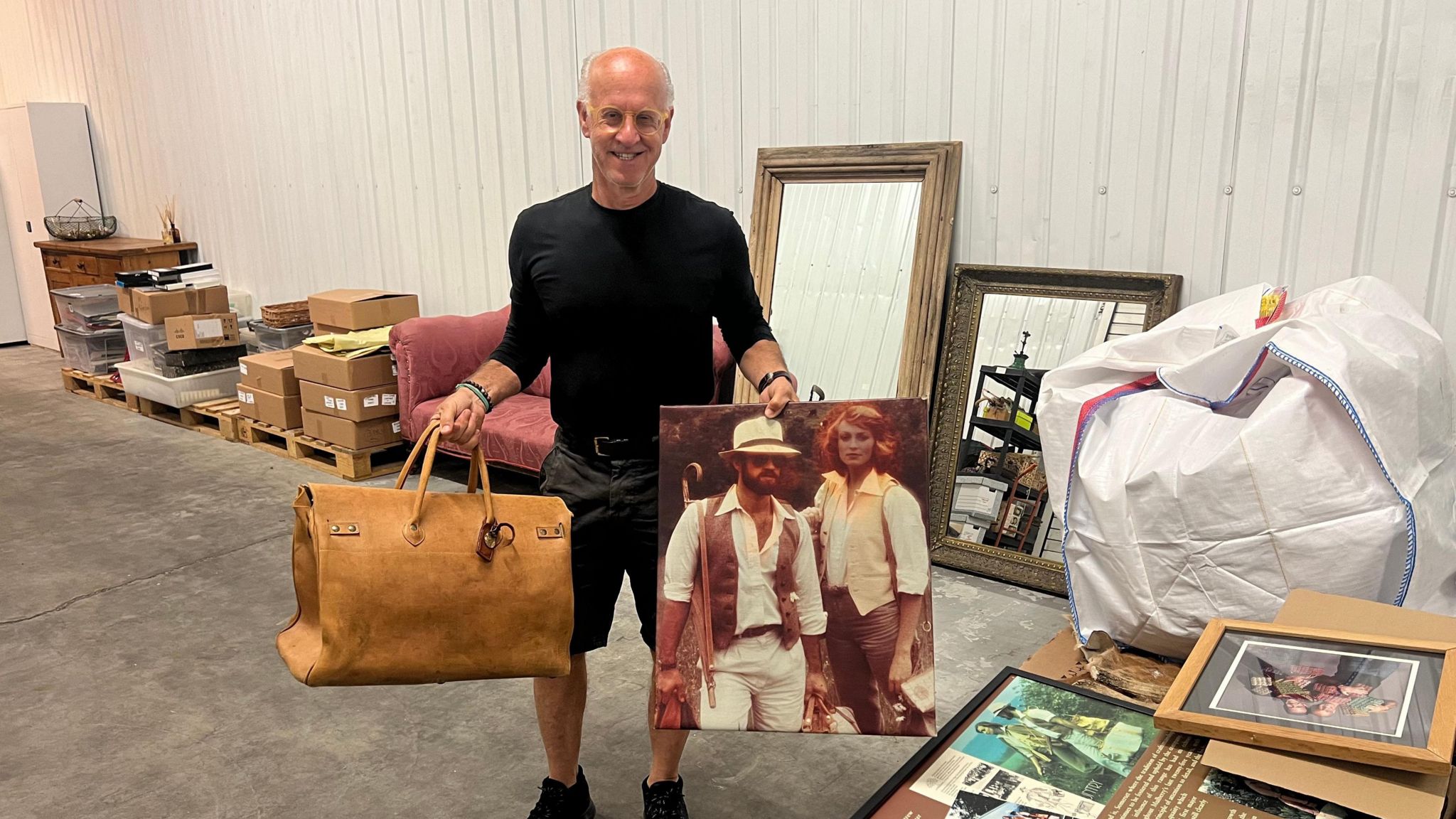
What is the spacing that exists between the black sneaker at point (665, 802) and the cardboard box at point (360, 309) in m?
3.65

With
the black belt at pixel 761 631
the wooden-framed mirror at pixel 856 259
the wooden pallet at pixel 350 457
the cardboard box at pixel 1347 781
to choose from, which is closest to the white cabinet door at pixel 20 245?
the wooden pallet at pixel 350 457

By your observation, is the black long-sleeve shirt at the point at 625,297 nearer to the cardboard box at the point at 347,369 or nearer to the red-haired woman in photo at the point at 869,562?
the red-haired woman in photo at the point at 869,562

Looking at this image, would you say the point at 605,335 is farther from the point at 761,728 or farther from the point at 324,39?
the point at 324,39

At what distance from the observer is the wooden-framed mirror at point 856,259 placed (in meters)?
3.59

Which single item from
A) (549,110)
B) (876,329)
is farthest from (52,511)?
(876,329)

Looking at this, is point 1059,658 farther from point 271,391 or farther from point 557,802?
point 271,391

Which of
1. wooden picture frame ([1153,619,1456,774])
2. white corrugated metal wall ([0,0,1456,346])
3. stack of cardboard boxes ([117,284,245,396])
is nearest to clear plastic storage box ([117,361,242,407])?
stack of cardboard boxes ([117,284,245,396])

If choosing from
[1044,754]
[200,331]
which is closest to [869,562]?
[1044,754]

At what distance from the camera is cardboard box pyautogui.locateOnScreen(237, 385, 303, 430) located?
5215 millimetres

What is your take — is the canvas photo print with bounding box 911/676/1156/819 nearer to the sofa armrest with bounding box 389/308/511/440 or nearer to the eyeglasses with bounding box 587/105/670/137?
the eyeglasses with bounding box 587/105/670/137

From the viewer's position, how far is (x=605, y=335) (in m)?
1.83

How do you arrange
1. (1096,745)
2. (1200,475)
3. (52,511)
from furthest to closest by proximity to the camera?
(52,511) < (1200,475) < (1096,745)

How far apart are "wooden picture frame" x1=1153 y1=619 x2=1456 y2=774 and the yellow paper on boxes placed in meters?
4.17

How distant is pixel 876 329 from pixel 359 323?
2.75 m
